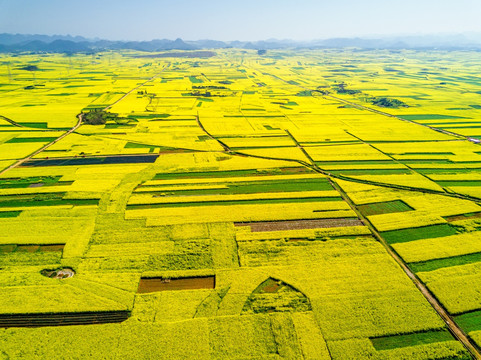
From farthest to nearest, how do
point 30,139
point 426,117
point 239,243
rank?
1. point 426,117
2. point 30,139
3. point 239,243

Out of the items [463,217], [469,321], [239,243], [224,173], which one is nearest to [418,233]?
[463,217]

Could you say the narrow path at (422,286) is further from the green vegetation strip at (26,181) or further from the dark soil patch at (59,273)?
the green vegetation strip at (26,181)

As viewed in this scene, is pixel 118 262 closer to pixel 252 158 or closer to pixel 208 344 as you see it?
pixel 208 344

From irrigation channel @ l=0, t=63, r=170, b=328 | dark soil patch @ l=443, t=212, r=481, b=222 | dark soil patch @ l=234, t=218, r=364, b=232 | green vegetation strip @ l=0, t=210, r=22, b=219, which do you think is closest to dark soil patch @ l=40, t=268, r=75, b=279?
irrigation channel @ l=0, t=63, r=170, b=328

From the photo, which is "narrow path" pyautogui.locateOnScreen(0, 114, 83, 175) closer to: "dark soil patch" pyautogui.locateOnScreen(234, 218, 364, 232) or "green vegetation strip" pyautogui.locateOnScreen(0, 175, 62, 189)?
"green vegetation strip" pyautogui.locateOnScreen(0, 175, 62, 189)

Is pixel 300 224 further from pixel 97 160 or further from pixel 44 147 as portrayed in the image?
pixel 44 147

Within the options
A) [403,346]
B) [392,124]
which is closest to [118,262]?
[403,346]
